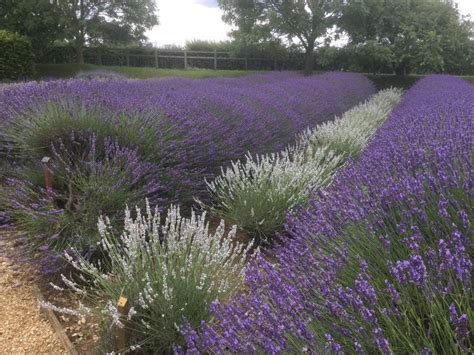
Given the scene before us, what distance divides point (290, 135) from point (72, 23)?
20548 millimetres

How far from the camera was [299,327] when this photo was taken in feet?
4.52

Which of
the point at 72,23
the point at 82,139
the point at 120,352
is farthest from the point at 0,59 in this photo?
the point at 120,352

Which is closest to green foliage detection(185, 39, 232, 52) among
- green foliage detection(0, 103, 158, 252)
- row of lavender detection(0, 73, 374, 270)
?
row of lavender detection(0, 73, 374, 270)

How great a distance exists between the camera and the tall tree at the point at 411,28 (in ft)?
66.2

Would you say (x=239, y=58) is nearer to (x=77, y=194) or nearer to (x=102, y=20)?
(x=102, y=20)

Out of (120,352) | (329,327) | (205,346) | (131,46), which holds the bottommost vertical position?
(120,352)

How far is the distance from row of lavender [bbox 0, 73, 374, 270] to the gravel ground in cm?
24

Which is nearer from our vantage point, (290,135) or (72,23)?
(290,135)

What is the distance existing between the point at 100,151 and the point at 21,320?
5.08 feet

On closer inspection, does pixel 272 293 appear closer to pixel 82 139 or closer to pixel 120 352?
pixel 120 352

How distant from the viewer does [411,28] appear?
20500 mm

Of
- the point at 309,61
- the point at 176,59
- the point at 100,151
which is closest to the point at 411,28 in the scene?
the point at 309,61

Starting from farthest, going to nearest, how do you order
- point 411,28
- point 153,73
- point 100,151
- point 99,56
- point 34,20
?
point 99,56, point 153,73, point 34,20, point 411,28, point 100,151

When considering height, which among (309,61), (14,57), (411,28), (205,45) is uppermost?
(411,28)
